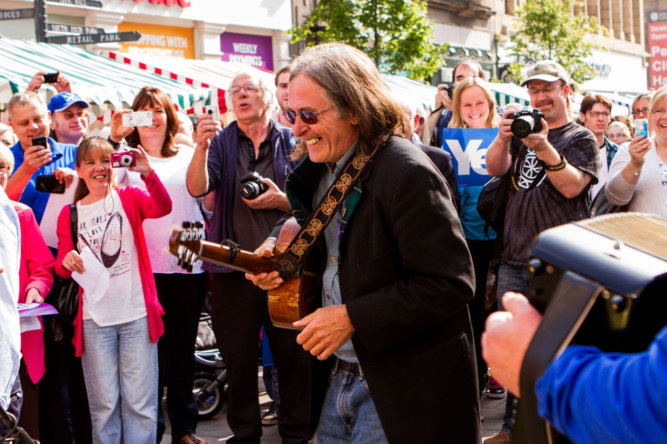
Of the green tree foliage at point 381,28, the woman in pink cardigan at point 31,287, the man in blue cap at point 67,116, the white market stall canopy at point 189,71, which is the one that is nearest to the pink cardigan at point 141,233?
the woman in pink cardigan at point 31,287

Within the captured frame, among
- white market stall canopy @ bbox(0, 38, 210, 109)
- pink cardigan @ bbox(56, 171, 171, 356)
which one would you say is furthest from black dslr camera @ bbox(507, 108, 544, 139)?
white market stall canopy @ bbox(0, 38, 210, 109)

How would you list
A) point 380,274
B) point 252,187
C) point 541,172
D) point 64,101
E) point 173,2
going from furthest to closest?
point 173,2, point 64,101, point 541,172, point 252,187, point 380,274

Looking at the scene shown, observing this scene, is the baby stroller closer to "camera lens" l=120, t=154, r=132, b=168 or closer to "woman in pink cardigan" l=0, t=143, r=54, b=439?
"woman in pink cardigan" l=0, t=143, r=54, b=439

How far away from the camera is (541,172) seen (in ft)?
14.2

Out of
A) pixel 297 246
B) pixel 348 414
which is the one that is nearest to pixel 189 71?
pixel 297 246

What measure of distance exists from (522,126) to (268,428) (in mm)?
2858

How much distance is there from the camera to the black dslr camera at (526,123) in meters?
3.90

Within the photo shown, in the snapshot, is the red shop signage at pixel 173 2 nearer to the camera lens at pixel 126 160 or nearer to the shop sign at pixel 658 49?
the camera lens at pixel 126 160

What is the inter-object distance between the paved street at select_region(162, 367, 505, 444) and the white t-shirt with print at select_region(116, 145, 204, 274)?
1.20 m

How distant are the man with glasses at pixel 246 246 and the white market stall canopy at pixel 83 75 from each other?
3.32 meters

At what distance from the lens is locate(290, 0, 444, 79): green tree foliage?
18.7 meters

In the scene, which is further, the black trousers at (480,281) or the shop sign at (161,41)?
the shop sign at (161,41)

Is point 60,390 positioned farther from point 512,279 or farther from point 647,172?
point 647,172

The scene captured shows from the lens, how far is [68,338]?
454cm
